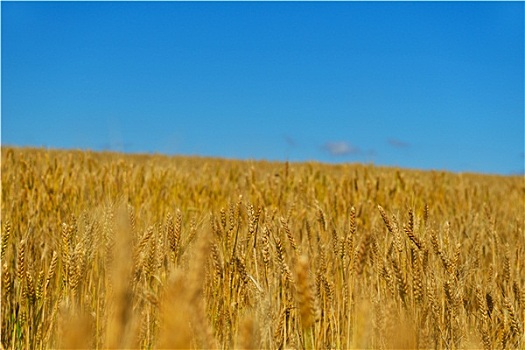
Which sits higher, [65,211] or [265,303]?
[65,211]

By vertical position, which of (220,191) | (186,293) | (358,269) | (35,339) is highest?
(220,191)

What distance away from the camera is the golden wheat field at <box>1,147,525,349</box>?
0.85 meters

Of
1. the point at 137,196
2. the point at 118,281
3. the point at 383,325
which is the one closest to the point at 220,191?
the point at 137,196

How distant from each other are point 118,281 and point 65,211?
10.5ft

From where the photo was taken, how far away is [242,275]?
1655 mm

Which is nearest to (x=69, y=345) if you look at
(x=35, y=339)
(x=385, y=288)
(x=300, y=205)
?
(x=35, y=339)

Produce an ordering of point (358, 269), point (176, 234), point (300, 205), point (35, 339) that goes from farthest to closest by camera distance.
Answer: point (300, 205) < point (35, 339) < point (176, 234) < point (358, 269)

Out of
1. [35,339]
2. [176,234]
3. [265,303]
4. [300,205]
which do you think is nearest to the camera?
[265,303]

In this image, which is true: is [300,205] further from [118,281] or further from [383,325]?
[118,281]

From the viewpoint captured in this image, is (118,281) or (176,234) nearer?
(118,281)

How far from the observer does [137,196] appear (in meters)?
4.16

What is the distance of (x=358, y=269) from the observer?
4.71 feet

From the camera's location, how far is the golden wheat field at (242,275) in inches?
33.4

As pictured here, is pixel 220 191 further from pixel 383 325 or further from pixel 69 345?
pixel 69 345
